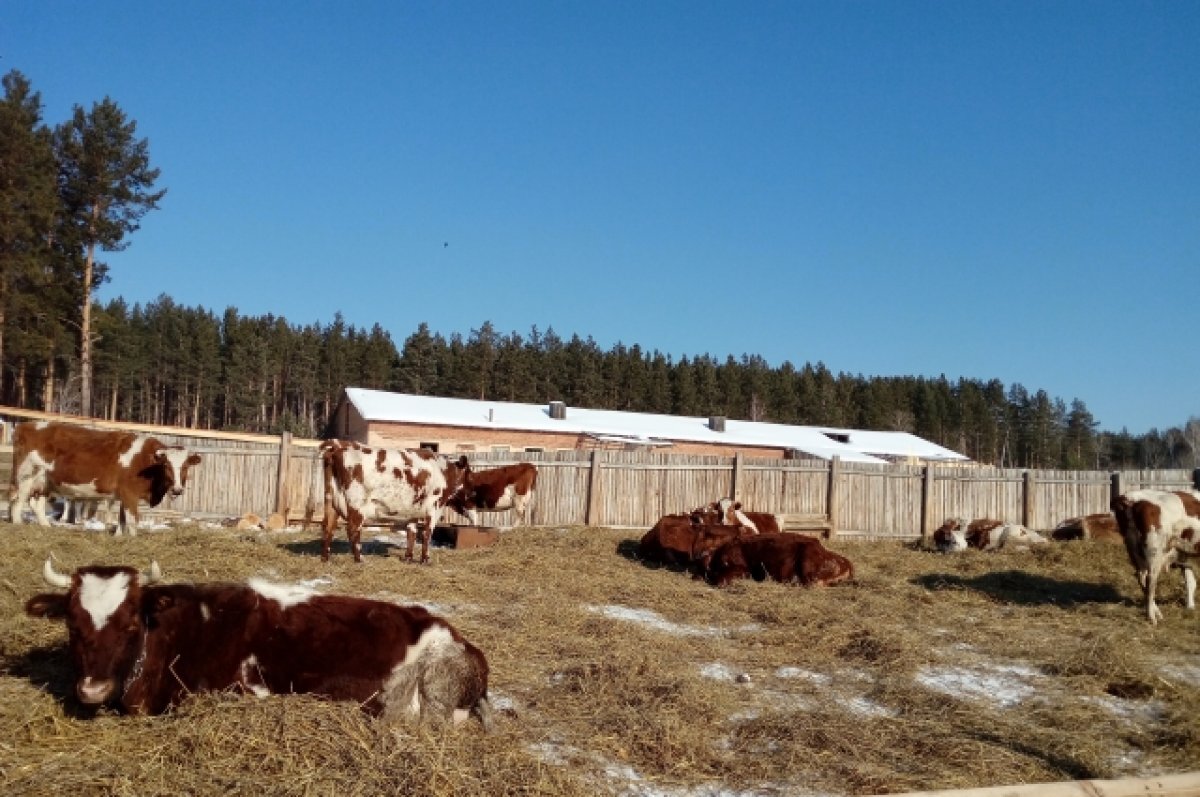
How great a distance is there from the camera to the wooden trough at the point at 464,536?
51.8ft

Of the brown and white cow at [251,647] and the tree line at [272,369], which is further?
the tree line at [272,369]

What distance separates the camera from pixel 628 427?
42.5 meters

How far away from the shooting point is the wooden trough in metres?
15.8

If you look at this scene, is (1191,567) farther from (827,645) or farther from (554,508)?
(554,508)

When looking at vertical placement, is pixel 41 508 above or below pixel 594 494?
below

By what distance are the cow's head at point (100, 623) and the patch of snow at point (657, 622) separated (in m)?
5.75

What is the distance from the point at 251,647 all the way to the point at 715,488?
16.6 metres

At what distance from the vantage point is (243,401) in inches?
2788

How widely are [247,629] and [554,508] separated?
15.2 meters

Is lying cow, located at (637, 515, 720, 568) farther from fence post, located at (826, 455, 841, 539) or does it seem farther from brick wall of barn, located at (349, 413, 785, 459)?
brick wall of barn, located at (349, 413, 785, 459)

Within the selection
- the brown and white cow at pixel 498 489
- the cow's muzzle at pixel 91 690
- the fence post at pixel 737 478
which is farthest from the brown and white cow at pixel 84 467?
the fence post at pixel 737 478

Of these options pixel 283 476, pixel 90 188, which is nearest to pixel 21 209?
pixel 90 188

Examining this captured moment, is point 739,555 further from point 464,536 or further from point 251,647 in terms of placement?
point 251,647

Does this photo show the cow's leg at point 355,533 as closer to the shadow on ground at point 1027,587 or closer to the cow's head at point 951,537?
the shadow on ground at point 1027,587
